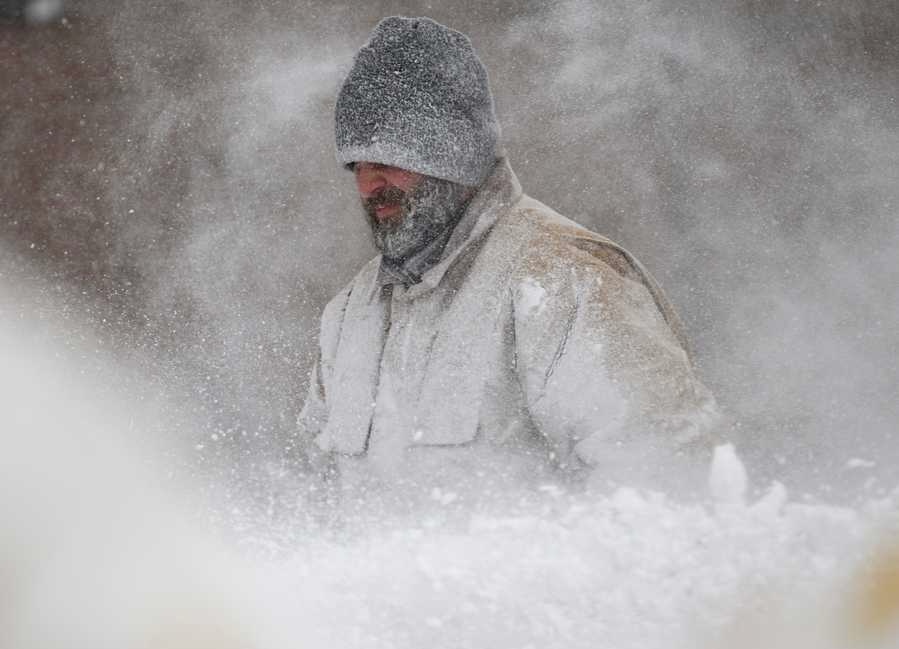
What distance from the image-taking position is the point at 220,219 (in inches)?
75.6

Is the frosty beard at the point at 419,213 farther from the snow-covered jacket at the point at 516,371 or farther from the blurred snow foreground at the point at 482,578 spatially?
the blurred snow foreground at the point at 482,578

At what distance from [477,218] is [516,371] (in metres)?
0.21

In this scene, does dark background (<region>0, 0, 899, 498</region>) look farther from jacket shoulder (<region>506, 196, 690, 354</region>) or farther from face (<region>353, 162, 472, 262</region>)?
face (<region>353, 162, 472, 262</region>)

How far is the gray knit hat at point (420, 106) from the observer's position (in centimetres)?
154

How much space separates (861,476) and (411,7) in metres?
0.98

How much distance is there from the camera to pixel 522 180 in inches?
71.1

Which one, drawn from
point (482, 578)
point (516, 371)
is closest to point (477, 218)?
point (516, 371)

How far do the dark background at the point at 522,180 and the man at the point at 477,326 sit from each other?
0.56ft

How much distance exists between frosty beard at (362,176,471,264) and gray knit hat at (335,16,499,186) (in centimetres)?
3

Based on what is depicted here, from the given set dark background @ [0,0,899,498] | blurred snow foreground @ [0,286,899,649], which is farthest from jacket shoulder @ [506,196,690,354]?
blurred snow foreground @ [0,286,899,649]

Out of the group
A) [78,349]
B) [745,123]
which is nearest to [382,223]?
[745,123]

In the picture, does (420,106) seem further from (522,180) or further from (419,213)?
(522,180)

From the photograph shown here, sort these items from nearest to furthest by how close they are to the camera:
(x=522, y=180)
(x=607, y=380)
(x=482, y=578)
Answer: (x=607, y=380), (x=482, y=578), (x=522, y=180)

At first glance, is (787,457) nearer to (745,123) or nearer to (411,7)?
(745,123)
